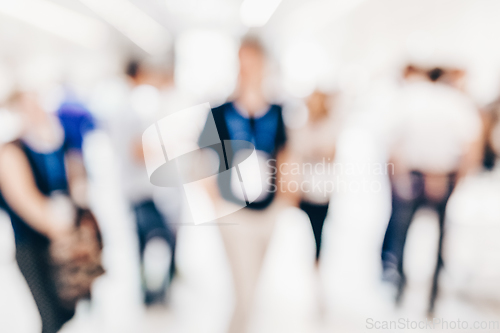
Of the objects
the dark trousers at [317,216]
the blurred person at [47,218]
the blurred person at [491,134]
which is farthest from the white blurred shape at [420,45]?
the blurred person at [47,218]

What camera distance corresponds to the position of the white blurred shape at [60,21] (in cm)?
102

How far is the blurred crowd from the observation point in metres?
1.07

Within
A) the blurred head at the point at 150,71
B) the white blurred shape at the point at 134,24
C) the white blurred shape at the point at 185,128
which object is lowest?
the white blurred shape at the point at 185,128

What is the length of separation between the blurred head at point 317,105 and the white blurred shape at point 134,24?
73cm

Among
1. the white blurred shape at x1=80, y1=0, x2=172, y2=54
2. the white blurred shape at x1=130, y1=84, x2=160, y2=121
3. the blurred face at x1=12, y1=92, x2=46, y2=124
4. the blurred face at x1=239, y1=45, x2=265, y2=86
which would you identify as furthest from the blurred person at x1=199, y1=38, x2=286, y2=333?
the blurred face at x1=12, y1=92, x2=46, y2=124

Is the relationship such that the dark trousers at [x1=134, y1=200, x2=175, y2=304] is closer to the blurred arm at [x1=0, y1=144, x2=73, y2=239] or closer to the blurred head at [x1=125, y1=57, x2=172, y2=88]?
the blurred arm at [x1=0, y1=144, x2=73, y2=239]

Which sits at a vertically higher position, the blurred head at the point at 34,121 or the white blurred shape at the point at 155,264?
the blurred head at the point at 34,121

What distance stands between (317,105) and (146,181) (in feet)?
3.03

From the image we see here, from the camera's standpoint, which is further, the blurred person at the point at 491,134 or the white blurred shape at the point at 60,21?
the blurred person at the point at 491,134

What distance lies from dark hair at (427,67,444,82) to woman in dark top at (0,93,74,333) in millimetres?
1813

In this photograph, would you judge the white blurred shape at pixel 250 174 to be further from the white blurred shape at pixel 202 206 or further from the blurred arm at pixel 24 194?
the blurred arm at pixel 24 194

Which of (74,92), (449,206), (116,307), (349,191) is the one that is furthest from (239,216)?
(449,206)

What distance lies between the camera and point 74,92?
41.7 inches

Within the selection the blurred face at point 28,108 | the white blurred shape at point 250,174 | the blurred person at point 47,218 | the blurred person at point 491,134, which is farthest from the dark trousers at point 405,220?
the blurred face at point 28,108
